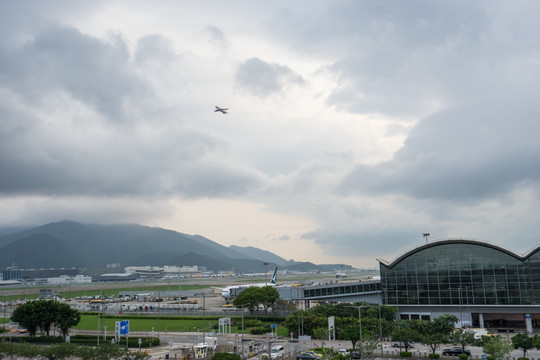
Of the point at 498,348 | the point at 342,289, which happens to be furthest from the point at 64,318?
the point at 498,348

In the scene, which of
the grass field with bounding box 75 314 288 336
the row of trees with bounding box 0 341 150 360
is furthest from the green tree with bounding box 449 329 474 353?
the row of trees with bounding box 0 341 150 360

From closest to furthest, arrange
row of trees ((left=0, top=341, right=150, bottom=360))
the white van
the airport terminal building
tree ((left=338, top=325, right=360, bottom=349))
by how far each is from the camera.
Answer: row of trees ((left=0, top=341, right=150, bottom=360)) → the white van → tree ((left=338, top=325, right=360, bottom=349)) → the airport terminal building

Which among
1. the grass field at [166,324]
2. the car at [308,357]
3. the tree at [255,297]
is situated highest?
the tree at [255,297]

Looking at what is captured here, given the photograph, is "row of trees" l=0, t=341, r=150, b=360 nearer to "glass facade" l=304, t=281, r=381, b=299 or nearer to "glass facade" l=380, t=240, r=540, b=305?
"glass facade" l=380, t=240, r=540, b=305

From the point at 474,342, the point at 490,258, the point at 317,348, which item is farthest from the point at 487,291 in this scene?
the point at 317,348

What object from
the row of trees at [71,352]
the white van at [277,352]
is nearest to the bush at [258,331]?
the white van at [277,352]

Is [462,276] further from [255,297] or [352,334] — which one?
[255,297]

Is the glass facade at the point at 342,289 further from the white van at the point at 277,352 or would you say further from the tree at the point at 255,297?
the white van at the point at 277,352
